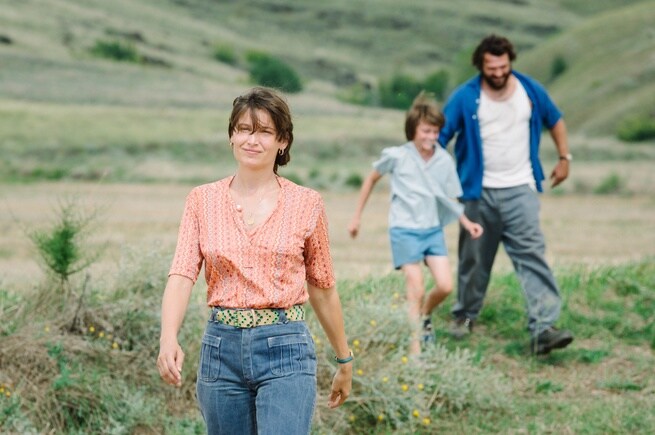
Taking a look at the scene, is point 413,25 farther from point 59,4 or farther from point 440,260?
point 440,260

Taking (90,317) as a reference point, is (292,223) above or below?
above

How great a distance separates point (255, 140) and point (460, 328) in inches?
175

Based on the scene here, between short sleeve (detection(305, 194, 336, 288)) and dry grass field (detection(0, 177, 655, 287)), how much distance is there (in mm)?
6594

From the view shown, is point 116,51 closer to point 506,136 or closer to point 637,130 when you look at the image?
point 637,130

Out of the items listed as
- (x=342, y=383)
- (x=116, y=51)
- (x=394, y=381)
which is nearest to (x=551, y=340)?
(x=394, y=381)

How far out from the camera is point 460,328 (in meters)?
8.09

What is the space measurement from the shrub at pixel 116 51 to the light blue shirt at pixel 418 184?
8068 centimetres

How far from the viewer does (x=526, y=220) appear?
8.01 m

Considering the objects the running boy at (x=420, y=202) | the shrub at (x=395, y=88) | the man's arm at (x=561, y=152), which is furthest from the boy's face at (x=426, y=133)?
the shrub at (x=395, y=88)

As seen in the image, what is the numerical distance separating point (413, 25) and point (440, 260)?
160 metres

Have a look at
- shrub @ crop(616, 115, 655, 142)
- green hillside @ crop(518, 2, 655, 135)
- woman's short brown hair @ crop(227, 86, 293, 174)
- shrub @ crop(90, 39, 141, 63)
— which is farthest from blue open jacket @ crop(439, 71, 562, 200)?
shrub @ crop(90, 39, 141, 63)

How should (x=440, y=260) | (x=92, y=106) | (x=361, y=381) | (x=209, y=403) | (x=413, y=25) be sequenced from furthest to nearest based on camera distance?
1. (x=413, y=25)
2. (x=92, y=106)
3. (x=440, y=260)
4. (x=361, y=381)
5. (x=209, y=403)

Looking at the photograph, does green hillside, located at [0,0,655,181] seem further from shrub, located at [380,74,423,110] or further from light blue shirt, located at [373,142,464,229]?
shrub, located at [380,74,423,110]

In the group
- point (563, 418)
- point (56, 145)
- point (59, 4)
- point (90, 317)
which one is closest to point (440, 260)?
point (563, 418)
